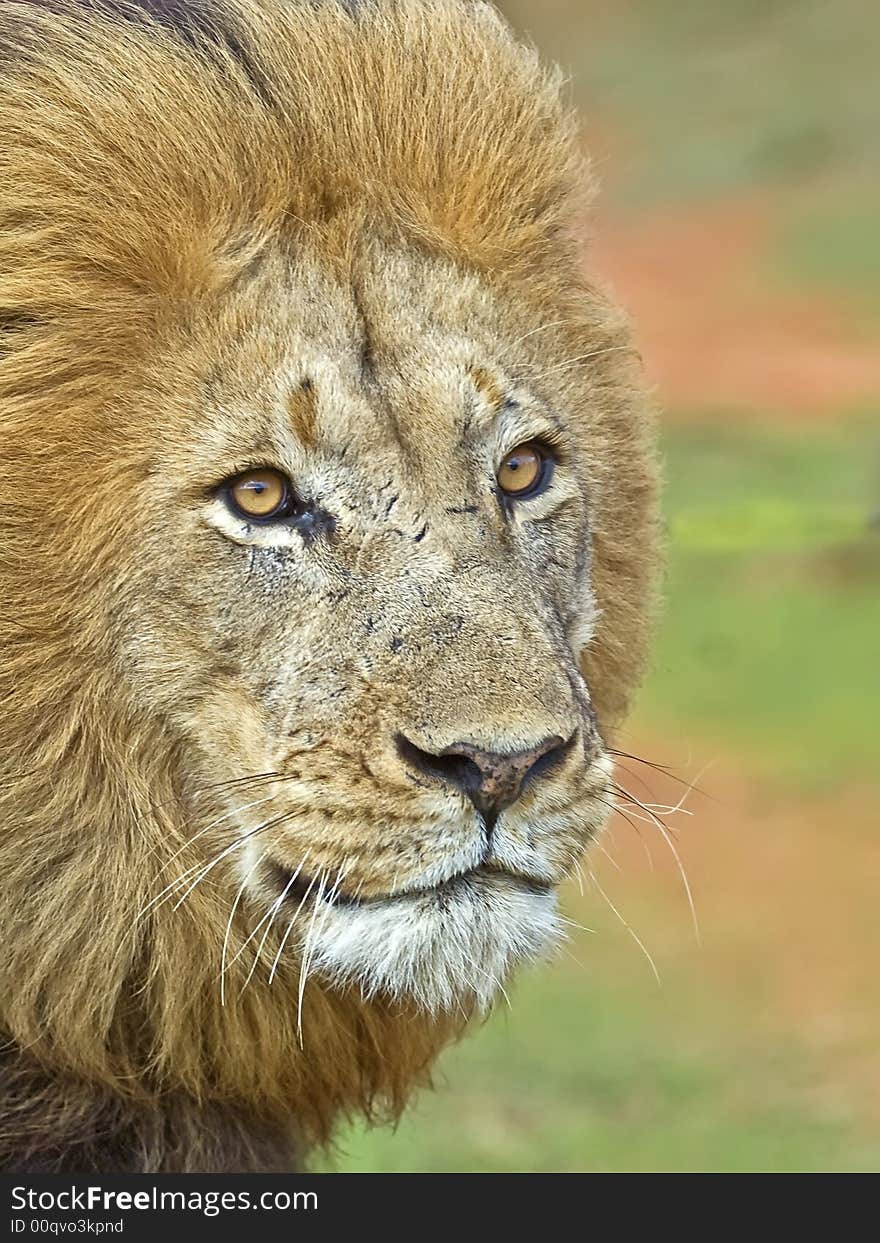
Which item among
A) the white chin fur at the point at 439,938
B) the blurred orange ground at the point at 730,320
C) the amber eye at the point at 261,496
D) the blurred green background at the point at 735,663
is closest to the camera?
the white chin fur at the point at 439,938

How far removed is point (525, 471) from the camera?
3.10 metres

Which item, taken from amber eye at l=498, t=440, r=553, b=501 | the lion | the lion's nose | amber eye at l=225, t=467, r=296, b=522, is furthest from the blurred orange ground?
the lion's nose

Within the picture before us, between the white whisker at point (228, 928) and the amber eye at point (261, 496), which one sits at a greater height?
the amber eye at point (261, 496)

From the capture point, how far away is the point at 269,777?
109 inches

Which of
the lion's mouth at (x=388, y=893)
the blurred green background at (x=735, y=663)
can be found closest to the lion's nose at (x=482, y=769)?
the lion's mouth at (x=388, y=893)

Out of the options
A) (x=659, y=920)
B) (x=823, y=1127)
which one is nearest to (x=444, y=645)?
(x=823, y=1127)

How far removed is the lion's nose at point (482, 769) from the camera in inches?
102

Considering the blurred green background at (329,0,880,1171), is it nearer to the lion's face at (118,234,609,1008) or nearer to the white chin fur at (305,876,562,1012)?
the white chin fur at (305,876,562,1012)

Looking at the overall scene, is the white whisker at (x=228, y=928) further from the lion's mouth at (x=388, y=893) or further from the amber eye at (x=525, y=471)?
the amber eye at (x=525, y=471)

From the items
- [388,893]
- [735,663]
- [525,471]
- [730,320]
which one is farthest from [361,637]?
[730,320]

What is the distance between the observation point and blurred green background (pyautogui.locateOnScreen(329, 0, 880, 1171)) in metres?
6.03

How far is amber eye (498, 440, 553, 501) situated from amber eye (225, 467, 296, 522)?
15.7 inches

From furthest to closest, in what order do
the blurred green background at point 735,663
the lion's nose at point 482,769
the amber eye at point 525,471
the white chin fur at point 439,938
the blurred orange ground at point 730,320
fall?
the blurred orange ground at point 730,320 < the blurred green background at point 735,663 < the amber eye at point 525,471 < the white chin fur at point 439,938 < the lion's nose at point 482,769

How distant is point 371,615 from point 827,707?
9.29 metres
